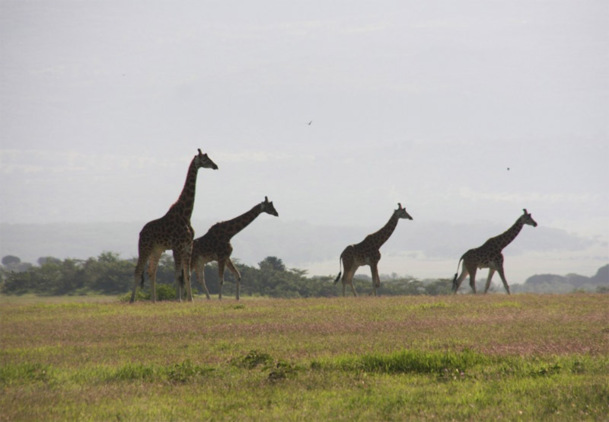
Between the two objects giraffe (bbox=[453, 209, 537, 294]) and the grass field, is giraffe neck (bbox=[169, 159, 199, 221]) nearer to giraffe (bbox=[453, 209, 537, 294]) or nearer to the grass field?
the grass field

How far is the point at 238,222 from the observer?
31.6m

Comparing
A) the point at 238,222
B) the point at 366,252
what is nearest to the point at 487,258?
the point at 366,252

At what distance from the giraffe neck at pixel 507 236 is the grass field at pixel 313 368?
14.8 metres

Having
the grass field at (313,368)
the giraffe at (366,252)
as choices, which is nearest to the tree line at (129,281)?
the giraffe at (366,252)

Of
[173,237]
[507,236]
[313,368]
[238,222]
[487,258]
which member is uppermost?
[238,222]

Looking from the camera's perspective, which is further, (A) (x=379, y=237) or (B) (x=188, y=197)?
(A) (x=379, y=237)

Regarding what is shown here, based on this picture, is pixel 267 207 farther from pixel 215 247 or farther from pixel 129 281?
pixel 129 281

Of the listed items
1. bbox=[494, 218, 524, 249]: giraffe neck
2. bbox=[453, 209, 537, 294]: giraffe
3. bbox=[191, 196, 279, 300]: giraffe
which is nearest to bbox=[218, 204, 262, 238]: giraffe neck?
bbox=[191, 196, 279, 300]: giraffe

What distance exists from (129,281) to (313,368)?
153 feet

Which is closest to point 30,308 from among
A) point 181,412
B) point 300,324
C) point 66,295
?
point 300,324

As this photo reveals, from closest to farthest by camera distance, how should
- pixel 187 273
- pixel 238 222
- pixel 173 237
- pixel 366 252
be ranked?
pixel 173 237 → pixel 187 273 → pixel 238 222 → pixel 366 252

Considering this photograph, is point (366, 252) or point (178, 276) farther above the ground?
point (366, 252)

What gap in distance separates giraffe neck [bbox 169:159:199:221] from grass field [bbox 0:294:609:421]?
8.29 meters

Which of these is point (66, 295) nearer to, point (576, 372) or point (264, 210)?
point (264, 210)
